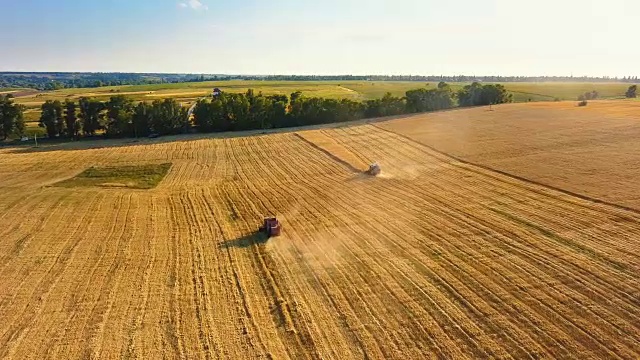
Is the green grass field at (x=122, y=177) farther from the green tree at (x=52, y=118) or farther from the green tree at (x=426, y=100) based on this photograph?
the green tree at (x=426, y=100)

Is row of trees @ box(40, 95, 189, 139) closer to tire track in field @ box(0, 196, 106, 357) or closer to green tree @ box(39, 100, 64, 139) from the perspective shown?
green tree @ box(39, 100, 64, 139)

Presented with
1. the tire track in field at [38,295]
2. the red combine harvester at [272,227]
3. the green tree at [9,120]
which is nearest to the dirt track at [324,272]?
the tire track in field at [38,295]

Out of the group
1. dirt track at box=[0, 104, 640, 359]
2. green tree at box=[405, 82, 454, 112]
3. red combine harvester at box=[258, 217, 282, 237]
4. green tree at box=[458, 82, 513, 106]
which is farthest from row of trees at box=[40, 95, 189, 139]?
red combine harvester at box=[258, 217, 282, 237]

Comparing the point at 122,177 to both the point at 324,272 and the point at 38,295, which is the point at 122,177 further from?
the point at 324,272

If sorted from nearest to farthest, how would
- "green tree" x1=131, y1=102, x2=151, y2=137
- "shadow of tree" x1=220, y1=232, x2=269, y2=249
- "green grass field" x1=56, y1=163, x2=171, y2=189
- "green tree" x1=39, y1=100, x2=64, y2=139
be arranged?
"shadow of tree" x1=220, y1=232, x2=269, y2=249 → "green grass field" x1=56, y1=163, x2=171, y2=189 → "green tree" x1=39, y1=100, x2=64, y2=139 → "green tree" x1=131, y1=102, x2=151, y2=137

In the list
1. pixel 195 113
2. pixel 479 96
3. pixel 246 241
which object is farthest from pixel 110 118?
pixel 479 96

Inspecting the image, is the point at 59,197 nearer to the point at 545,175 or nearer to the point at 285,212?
the point at 285,212

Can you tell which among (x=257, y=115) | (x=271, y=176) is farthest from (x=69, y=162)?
(x=257, y=115)
